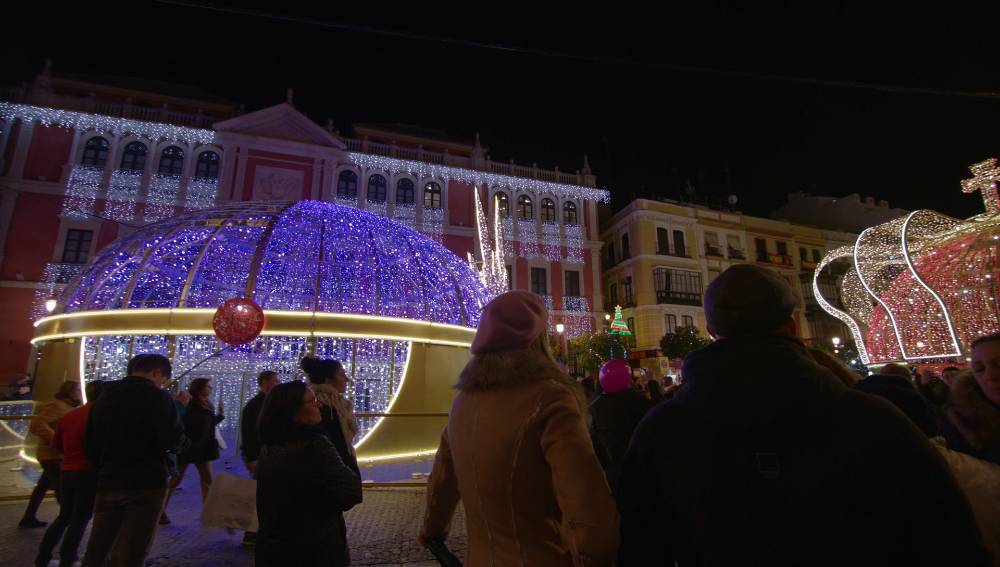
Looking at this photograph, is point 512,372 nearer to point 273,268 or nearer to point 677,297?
point 273,268

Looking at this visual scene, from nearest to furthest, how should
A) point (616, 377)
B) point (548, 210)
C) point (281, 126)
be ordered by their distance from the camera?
point (616, 377) → point (281, 126) → point (548, 210)

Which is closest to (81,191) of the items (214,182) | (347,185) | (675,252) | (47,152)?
(47,152)

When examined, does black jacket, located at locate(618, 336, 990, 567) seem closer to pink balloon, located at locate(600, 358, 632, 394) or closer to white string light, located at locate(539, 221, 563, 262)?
pink balloon, located at locate(600, 358, 632, 394)

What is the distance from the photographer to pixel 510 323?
203 cm

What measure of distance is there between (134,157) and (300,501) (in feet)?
88.3

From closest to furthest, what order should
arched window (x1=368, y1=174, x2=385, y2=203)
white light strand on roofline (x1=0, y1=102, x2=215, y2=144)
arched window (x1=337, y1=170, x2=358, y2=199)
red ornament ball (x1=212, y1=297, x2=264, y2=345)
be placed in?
red ornament ball (x1=212, y1=297, x2=264, y2=345) → white light strand on roofline (x1=0, y1=102, x2=215, y2=144) → arched window (x1=337, y1=170, x2=358, y2=199) → arched window (x1=368, y1=174, x2=385, y2=203)

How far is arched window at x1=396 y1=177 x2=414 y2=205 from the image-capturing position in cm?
2600

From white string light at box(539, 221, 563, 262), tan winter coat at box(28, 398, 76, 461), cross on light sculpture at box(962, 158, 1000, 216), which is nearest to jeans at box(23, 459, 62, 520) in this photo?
tan winter coat at box(28, 398, 76, 461)

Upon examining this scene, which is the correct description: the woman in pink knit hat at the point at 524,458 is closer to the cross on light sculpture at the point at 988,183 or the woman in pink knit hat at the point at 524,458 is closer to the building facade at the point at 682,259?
the cross on light sculpture at the point at 988,183

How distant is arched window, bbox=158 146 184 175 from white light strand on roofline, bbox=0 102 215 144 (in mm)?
561

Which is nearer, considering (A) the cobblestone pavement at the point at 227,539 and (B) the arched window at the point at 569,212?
(A) the cobblestone pavement at the point at 227,539

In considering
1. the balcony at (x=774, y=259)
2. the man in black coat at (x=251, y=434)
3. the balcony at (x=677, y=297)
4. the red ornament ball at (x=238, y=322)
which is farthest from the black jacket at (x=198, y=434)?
the balcony at (x=774, y=259)

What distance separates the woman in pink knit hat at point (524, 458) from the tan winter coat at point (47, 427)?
6.04 metres

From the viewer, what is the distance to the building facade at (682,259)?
93.9 ft
